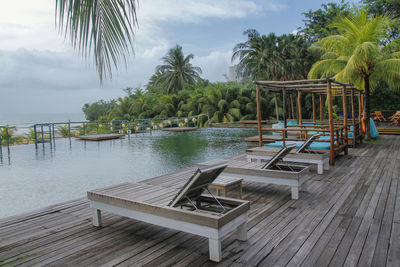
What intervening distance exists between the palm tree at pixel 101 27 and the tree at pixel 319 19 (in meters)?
22.0

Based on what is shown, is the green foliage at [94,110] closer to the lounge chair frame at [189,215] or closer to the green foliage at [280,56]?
the green foliage at [280,56]

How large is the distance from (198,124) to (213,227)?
19552 mm

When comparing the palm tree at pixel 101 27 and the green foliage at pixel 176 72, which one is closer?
the palm tree at pixel 101 27

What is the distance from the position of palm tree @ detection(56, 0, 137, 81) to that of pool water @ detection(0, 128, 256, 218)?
4.31 m

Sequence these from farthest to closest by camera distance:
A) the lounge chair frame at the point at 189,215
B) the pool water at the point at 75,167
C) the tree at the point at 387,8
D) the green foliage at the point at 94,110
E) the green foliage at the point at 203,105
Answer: the green foliage at the point at 94,110 → the green foliage at the point at 203,105 → the tree at the point at 387,8 → the pool water at the point at 75,167 → the lounge chair frame at the point at 189,215

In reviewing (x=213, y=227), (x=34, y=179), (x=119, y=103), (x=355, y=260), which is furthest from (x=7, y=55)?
(x=119, y=103)

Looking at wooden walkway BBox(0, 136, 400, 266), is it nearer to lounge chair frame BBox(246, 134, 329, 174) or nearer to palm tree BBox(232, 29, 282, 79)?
lounge chair frame BBox(246, 134, 329, 174)

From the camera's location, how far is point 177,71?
31359 mm

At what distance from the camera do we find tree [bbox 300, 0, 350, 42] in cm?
2084

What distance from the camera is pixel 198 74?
106 ft

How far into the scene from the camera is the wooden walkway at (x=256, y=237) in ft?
7.86

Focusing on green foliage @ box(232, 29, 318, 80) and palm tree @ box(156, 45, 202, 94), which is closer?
green foliage @ box(232, 29, 318, 80)

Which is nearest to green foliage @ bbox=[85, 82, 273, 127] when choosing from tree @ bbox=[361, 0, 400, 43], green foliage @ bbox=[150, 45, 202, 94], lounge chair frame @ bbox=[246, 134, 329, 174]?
green foliage @ bbox=[150, 45, 202, 94]

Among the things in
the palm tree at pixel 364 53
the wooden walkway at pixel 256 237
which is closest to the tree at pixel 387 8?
the palm tree at pixel 364 53
